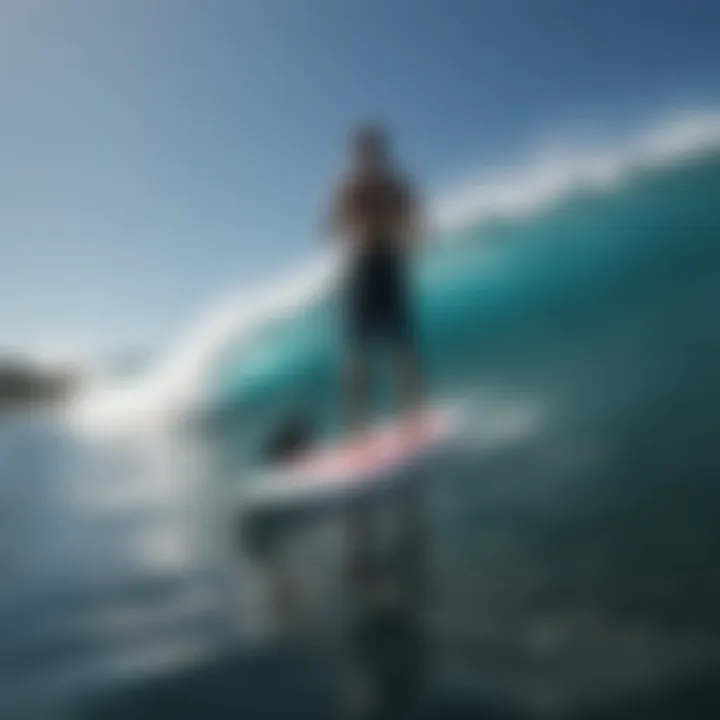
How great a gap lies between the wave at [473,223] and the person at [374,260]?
0.04 m

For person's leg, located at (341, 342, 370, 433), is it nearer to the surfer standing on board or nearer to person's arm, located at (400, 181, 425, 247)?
the surfer standing on board

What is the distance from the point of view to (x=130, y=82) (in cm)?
172

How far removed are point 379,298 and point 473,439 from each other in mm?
243

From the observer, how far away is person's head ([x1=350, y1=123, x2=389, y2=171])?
167cm

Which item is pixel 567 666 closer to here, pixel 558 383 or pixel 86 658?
pixel 558 383

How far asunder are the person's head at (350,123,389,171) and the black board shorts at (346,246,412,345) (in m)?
0.12

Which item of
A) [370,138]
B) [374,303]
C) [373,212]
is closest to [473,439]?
[374,303]

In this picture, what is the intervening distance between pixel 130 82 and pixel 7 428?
541 mm

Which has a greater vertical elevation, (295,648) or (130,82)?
(130,82)

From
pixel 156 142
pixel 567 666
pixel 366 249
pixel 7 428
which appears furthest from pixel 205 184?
pixel 567 666

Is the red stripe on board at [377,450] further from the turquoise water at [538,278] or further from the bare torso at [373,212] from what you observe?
the bare torso at [373,212]

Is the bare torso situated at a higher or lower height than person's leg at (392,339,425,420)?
higher

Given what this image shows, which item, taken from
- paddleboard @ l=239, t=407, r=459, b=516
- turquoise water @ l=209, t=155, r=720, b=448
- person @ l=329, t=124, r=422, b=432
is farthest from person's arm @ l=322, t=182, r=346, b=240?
paddleboard @ l=239, t=407, r=459, b=516

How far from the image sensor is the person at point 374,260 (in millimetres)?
1659
